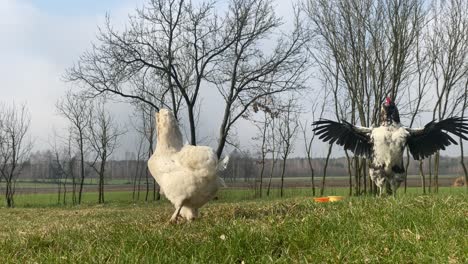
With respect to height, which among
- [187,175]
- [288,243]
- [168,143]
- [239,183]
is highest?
[168,143]

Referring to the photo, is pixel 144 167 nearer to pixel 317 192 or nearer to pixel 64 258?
pixel 317 192

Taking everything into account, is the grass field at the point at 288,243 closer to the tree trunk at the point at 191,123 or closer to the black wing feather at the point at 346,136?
the black wing feather at the point at 346,136

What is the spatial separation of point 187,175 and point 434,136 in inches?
210

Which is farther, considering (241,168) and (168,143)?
(241,168)

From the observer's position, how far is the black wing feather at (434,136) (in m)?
8.52

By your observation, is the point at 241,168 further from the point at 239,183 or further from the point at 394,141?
the point at 394,141

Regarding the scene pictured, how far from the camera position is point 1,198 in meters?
30.0

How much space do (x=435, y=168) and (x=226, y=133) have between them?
33.8 feet

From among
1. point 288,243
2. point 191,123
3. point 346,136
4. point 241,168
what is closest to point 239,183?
point 241,168

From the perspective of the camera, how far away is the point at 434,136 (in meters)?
8.82

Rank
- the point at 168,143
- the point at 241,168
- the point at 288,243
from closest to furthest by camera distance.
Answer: the point at 288,243 < the point at 168,143 < the point at 241,168

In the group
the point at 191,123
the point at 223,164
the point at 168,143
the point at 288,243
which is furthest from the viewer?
the point at 191,123

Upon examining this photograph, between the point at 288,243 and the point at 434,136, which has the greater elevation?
the point at 434,136

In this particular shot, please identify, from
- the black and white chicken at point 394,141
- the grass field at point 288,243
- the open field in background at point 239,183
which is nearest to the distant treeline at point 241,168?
the open field in background at point 239,183
